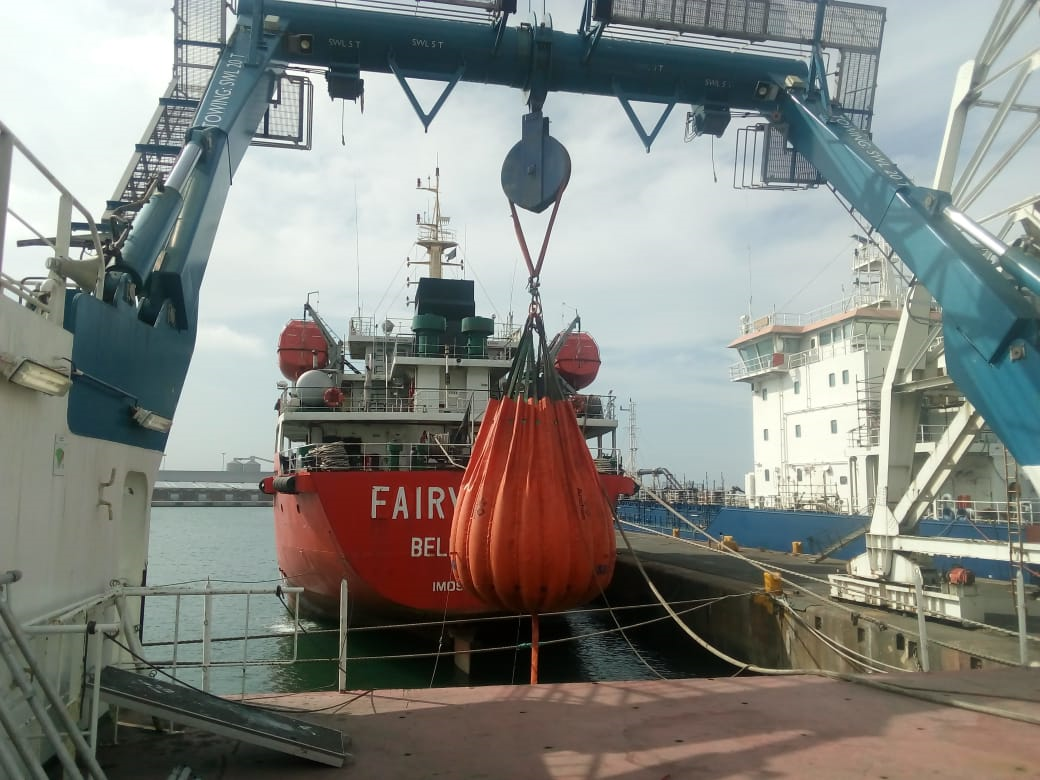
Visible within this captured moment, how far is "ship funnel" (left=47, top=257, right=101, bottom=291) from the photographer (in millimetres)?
4570

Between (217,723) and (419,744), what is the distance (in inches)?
49.8

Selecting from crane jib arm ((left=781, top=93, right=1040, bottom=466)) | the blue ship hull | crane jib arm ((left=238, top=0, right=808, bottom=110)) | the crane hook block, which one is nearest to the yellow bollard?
crane jib arm ((left=781, top=93, right=1040, bottom=466))

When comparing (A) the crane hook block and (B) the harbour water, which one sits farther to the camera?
(B) the harbour water

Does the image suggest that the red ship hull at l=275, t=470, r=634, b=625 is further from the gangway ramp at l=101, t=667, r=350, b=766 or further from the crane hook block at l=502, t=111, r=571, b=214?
the gangway ramp at l=101, t=667, r=350, b=766

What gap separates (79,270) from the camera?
4.78 m

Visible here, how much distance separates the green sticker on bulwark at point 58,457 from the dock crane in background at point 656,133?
3.99 ft

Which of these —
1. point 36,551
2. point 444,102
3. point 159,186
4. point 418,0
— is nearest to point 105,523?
point 36,551

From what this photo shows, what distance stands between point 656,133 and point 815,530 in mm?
15074

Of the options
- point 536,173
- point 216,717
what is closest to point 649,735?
point 216,717

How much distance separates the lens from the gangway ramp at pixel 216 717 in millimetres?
4156

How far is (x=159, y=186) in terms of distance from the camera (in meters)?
7.37

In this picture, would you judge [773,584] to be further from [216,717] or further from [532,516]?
[216,717]

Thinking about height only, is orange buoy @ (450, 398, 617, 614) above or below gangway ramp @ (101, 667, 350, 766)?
above

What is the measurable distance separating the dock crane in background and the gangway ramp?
201cm
